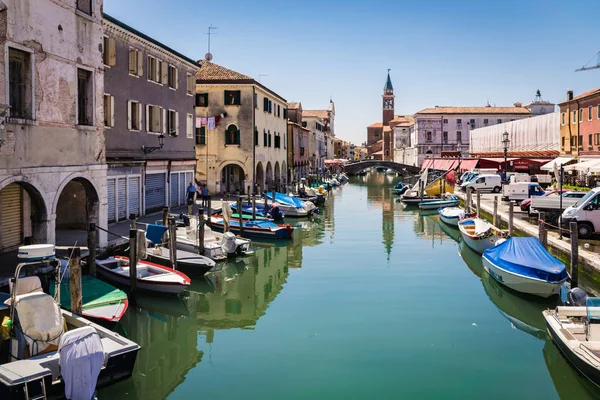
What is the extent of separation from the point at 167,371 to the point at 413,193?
38884 millimetres

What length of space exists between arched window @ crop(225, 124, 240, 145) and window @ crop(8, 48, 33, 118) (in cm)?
2519

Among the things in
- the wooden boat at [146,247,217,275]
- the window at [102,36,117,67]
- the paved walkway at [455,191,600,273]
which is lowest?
the wooden boat at [146,247,217,275]

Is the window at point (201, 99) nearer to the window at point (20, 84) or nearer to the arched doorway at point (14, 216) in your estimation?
the arched doorway at point (14, 216)

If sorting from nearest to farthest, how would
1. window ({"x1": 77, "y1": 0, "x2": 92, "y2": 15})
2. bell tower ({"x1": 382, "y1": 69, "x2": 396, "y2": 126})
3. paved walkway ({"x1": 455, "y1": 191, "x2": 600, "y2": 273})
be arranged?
window ({"x1": 77, "y1": 0, "x2": 92, "y2": 15}) → paved walkway ({"x1": 455, "y1": 191, "x2": 600, "y2": 273}) → bell tower ({"x1": 382, "y1": 69, "x2": 396, "y2": 126})

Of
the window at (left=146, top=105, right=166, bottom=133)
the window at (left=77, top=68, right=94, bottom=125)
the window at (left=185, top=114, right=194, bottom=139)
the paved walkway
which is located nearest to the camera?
the window at (left=77, top=68, right=94, bottom=125)

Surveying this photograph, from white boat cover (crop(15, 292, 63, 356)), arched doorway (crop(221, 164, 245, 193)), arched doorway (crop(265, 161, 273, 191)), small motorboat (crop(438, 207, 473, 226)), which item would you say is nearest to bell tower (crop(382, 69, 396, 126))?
arched doorway (crop(265, 161, 273, 191))

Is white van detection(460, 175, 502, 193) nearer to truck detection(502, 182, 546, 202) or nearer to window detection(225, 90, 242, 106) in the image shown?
truck detection(502, 182, 546, 202)

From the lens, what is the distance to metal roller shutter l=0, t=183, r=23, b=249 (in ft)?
55.3

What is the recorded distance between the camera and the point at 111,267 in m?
16.3

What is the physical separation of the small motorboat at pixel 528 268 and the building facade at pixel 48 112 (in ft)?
40.2

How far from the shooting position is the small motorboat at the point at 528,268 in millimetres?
15188

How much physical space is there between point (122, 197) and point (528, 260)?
53.0ft

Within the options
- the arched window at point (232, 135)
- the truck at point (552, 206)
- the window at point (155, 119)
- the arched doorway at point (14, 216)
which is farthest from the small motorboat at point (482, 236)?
the arched window at point (232, 135)

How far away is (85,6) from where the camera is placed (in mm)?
→ 16469
